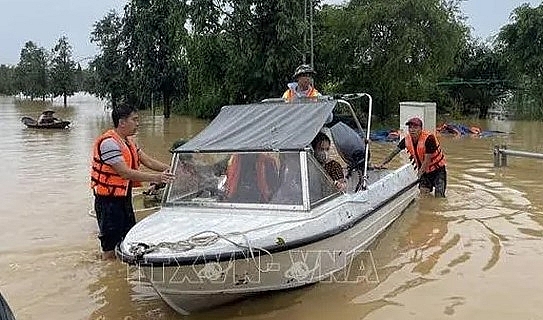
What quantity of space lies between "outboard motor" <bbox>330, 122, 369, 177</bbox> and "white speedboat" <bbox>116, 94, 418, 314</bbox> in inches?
13.2

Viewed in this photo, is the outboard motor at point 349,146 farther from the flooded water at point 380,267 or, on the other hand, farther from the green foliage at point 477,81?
the green foliage at point 477,81

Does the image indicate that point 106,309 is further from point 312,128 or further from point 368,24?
point 368,24

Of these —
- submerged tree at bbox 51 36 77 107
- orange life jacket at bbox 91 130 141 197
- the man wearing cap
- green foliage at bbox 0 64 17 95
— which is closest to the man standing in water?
orange life jacket at bbox 91 130 141 197

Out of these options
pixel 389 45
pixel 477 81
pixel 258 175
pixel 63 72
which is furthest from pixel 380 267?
pixel 63 72

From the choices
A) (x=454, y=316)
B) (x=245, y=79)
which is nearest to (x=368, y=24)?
(x=245, y=79)

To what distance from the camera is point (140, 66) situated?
37.2m

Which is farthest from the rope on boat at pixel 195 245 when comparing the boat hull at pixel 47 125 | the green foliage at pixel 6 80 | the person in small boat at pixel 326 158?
the green foliage at pixel 6 80

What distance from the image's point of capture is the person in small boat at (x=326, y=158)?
23.1 ft

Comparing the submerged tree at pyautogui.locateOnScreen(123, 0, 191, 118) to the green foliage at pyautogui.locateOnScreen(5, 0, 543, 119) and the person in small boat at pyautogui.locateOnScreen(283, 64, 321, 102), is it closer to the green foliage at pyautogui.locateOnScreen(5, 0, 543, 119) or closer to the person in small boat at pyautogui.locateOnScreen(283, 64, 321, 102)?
the green foliage at pyautogui.locateOnScreen(5, 0, 543, 119)

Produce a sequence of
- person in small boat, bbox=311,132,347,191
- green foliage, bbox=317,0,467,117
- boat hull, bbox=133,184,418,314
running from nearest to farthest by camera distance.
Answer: boat hull, bbox=133,184,418,314, person in small boat, bbox=311,132,347,191, green foliage, bbox=317,0,467,117

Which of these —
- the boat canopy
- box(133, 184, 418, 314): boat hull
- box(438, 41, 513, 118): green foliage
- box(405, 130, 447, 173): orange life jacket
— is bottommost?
box(133, 184, 418, 314): boat hull

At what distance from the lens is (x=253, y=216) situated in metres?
5.82

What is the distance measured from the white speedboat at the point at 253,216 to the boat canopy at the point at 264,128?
0.01 meters

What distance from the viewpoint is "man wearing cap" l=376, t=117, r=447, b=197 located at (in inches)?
394
